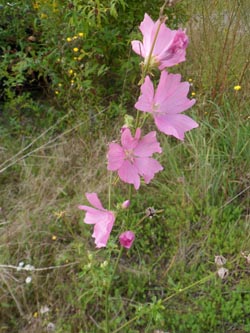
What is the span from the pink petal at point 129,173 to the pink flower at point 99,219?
0.11 m

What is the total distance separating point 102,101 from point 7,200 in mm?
885

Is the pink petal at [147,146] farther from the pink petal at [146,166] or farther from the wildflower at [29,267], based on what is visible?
the wildflower at [29,267]

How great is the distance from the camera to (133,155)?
2.80 feet

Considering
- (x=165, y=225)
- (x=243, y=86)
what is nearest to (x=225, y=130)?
(x=243, y=86)

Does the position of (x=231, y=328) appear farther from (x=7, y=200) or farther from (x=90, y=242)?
(x=7, y=200)

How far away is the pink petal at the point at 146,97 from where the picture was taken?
769mm

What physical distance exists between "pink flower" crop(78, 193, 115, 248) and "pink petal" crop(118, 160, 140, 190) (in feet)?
0.37

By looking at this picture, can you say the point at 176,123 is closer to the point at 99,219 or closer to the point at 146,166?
the point at 146,166

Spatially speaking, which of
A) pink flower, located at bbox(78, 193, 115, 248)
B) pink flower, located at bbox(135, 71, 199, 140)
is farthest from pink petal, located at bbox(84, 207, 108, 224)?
pink flower, located at bbox(135, 71, 199, 140)

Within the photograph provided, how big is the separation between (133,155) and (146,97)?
5.1 inches

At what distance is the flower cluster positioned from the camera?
2.56 feet

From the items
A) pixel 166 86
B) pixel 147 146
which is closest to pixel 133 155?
pixel 147 146

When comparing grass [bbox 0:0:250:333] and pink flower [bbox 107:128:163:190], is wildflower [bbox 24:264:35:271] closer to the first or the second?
grass [bbox 0:0:250:333]

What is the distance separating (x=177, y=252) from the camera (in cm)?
183
